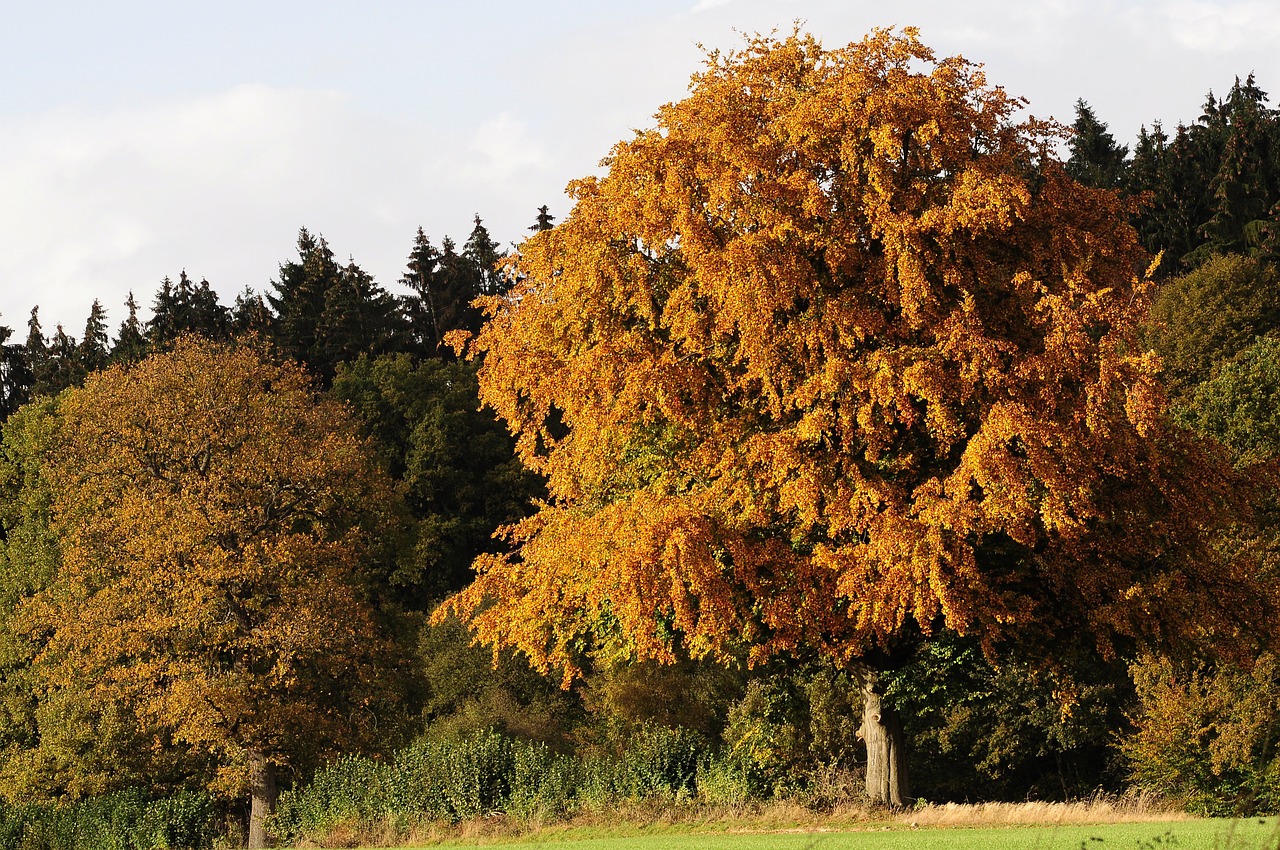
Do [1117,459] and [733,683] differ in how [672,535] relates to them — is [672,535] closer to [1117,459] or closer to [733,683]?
[1117,459]

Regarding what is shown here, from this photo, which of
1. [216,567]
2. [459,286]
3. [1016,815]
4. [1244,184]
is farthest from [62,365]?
[1016,815]

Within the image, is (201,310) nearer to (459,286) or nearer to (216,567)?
(459,286)

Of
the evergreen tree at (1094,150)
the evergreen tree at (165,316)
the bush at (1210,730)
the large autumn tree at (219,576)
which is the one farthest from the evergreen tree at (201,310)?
the bush at (1210,730)

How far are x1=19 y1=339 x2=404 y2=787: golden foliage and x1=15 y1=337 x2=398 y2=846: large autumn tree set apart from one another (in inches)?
2.2

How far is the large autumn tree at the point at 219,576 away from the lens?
37.2 m

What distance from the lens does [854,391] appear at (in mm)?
22375

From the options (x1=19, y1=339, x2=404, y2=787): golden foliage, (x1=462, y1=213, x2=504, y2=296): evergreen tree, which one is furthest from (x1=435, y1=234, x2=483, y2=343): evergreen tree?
(x1=19, y1=339, x2=404, y2=787): golden foliage

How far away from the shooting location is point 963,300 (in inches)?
906

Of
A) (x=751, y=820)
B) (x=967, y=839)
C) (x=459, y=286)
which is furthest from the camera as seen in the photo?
(x=459, y=286)

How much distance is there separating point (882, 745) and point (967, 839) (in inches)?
286

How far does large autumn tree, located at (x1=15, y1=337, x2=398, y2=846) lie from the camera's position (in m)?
37.2

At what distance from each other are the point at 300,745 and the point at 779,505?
814 inches

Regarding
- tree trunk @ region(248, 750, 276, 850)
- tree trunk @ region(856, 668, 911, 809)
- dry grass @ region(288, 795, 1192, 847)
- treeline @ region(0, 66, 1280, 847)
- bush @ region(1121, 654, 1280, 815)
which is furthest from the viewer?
tree trunk @ region(248, 750, 276, 850)

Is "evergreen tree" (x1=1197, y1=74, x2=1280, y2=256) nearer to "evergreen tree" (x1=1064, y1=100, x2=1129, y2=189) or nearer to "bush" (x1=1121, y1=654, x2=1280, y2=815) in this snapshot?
"evergreen tree" (x1=1064, y1=100, x2=1129, y2=189)
